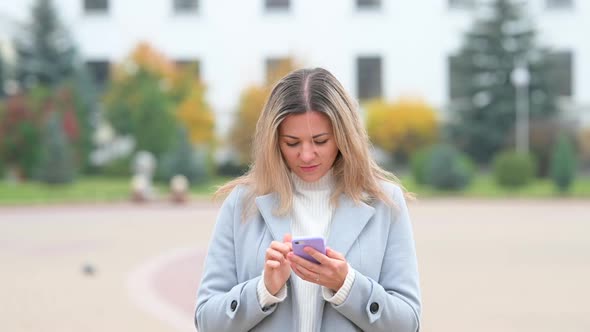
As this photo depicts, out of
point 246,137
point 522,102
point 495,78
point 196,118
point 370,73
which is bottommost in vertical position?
Result: point 246,137

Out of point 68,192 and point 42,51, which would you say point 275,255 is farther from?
point 42,51

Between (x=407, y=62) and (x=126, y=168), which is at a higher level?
(x=407, y=62)

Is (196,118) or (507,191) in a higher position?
(196,118)

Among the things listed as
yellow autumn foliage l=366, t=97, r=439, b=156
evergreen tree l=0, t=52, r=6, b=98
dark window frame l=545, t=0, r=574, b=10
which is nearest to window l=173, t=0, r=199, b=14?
evergreen tree l=0, t=52, r=6, b=98

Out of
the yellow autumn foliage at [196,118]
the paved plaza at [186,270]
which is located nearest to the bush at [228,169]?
the yellow autumn foliage at [196,118]

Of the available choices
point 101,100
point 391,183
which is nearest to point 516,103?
point 101,100

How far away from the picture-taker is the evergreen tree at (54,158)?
24.0 metres

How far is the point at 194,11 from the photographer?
38.2m

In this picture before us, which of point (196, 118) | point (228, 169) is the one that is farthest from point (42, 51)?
point (228, 169)

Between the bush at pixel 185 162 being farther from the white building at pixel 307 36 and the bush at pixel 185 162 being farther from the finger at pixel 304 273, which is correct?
the finger at pixel 304 273

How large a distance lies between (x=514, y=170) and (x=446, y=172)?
2076 millimetres

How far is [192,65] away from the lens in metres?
35.9

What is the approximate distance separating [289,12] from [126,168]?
10546mm

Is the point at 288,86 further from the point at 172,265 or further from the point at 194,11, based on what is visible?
the point at 194,11
